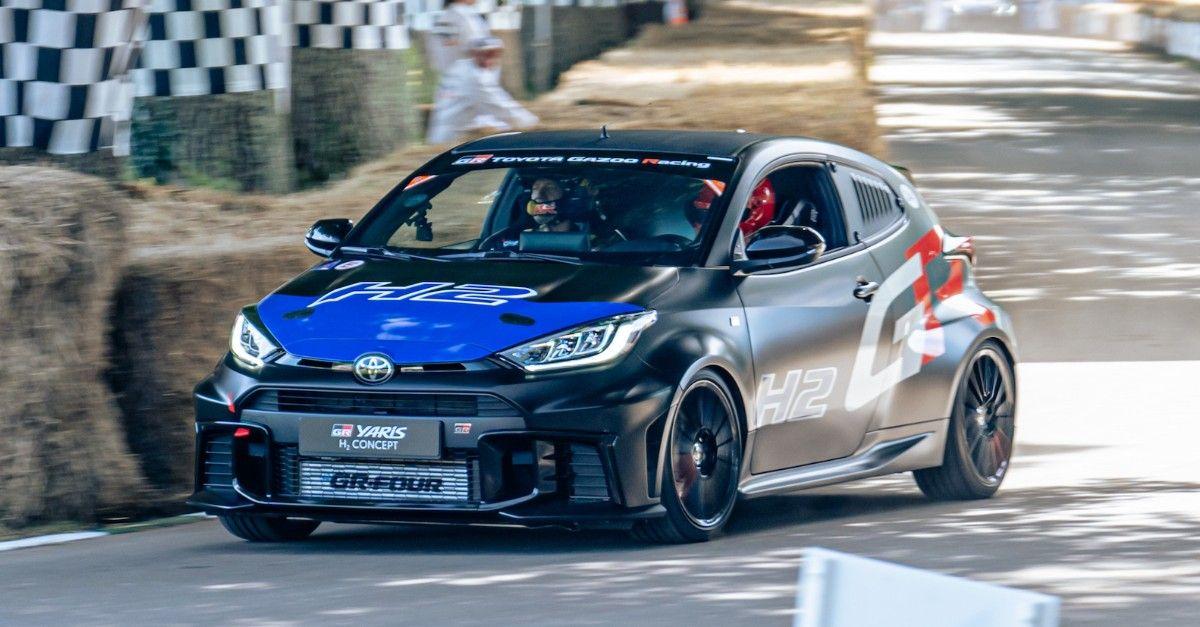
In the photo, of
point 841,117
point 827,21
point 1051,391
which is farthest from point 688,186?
point 827,21

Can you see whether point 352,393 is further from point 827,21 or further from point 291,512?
point 827,21

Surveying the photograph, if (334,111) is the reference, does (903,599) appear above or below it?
above

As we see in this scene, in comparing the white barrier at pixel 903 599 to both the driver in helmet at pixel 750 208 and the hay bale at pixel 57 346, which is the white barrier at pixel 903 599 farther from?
the hay bale at pixel 57 346

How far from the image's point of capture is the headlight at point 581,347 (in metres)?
7.43

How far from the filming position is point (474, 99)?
54.6 ft

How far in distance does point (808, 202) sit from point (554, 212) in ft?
3.66

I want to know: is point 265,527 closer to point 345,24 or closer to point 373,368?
point 373,368

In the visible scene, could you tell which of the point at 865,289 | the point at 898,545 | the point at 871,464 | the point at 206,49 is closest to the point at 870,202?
the point at 865,289

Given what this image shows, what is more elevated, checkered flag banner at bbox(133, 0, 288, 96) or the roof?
the roof

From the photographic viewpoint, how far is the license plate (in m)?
7.40

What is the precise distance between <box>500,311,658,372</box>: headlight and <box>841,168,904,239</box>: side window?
184 cm

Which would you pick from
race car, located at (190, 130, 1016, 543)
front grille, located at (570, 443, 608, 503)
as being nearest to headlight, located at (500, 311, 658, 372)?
race car, located at (190, 130, 1016, 543)

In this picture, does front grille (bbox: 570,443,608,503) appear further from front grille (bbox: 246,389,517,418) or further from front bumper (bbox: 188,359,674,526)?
front grille (bbox: 246,389,517,418)

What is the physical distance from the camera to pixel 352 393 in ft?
24.5
